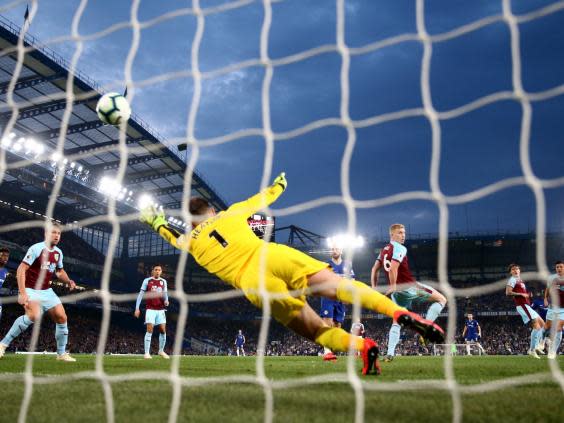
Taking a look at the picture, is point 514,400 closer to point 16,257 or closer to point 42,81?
point 42,81

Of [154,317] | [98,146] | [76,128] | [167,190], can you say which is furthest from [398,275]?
[167,190]

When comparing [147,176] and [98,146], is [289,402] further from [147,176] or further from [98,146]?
[147,176]

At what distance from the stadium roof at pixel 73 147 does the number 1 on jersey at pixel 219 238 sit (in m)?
14.0

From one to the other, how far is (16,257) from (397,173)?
58.4 m

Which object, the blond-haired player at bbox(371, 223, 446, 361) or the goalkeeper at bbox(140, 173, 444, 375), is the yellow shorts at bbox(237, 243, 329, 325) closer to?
the goalkeeper at bbox(140, 173, 444, 375)

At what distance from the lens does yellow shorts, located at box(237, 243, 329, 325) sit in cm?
367

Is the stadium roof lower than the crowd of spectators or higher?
higher

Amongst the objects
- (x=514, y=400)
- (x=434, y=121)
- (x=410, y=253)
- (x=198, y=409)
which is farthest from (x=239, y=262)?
(x=410, y=253)

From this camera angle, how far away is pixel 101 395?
338 cm


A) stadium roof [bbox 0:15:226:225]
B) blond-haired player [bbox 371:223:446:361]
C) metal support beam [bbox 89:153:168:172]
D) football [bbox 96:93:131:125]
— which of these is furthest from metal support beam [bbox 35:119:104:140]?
football [bbox 96:93:131:125]

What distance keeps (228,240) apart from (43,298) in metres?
4.53

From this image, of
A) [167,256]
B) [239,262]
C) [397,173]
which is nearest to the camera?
[239,262]

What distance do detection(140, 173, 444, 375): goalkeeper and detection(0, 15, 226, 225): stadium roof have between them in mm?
13892

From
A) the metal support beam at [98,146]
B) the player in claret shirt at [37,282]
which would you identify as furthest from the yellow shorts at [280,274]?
the metal support beam at [98,146]
